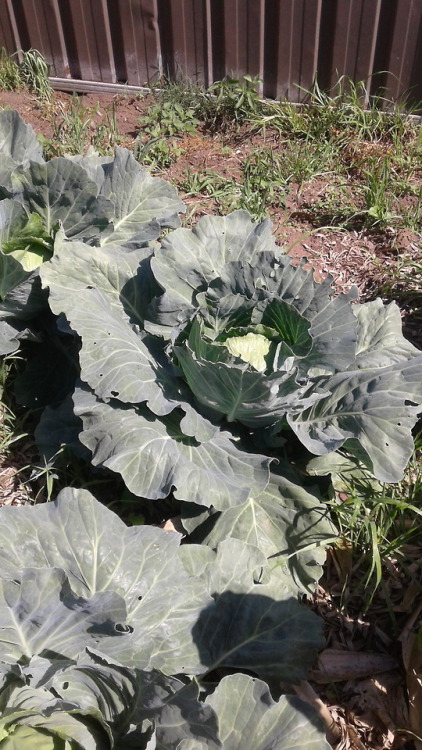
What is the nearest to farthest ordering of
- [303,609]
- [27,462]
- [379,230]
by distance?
[303,609] < [27,462] < [379,230]

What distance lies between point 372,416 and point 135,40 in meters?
4.38

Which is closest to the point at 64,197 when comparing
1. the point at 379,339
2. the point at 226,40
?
the point at 379,339

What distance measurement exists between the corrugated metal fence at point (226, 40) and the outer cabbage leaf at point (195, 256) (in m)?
2.74

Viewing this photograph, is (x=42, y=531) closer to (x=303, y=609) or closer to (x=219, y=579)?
(x=219, y=579)

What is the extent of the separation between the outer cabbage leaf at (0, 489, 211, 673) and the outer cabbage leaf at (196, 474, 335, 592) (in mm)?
396

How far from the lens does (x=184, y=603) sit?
2260mm

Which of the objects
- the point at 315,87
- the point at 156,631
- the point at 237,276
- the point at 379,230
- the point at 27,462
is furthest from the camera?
the point at 315,87

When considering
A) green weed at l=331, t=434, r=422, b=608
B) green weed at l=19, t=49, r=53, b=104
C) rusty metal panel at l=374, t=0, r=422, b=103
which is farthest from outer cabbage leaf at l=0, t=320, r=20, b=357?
rusty metal panel at l=374, t=0, r=422, b=103

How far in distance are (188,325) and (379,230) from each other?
2.05m

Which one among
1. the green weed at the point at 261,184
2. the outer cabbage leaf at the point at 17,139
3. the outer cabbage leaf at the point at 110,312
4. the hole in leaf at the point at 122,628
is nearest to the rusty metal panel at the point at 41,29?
the green weed at the point at 261,184

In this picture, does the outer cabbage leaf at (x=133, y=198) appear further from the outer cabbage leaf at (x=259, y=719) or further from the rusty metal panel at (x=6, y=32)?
the rusty metal panel at (x=6, y=32)

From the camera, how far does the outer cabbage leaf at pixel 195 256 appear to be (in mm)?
2863

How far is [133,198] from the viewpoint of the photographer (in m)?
3.54

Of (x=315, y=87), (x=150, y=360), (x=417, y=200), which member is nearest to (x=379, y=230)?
(x=417, y=200)
